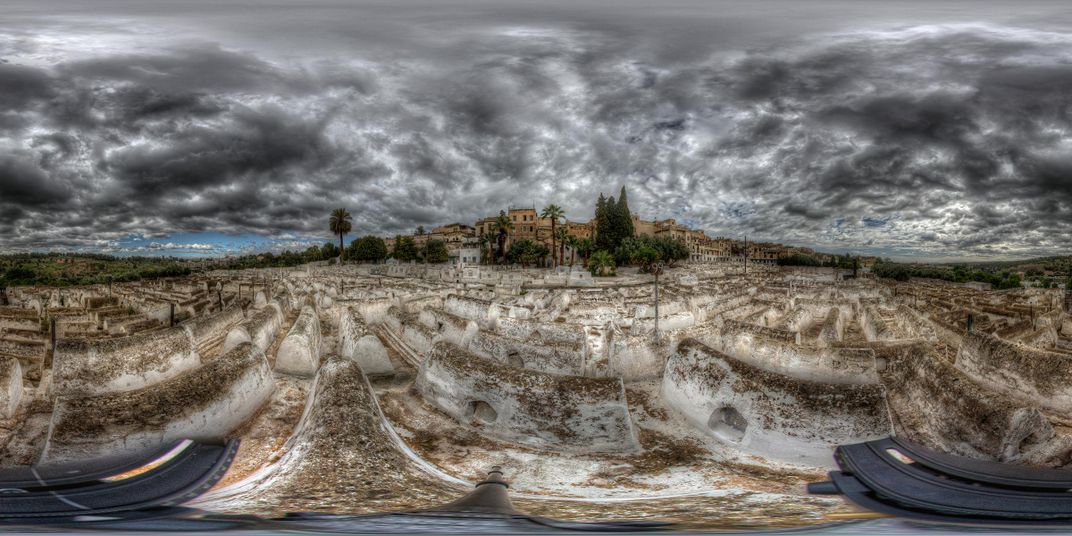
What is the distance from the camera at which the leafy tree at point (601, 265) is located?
59.4 meters

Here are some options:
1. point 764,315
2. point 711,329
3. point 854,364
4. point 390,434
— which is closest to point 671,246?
point 764,315

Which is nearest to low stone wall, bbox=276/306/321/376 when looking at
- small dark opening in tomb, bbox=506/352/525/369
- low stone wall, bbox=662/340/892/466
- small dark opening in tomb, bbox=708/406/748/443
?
small dark opening in tomb, bbox=506/352/525/369

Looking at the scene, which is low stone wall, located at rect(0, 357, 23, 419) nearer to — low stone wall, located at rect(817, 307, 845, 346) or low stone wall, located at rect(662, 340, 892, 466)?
low stone wall, located at rect(662, 340, 892, 466)

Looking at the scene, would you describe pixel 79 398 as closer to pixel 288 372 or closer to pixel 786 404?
pixel 288 372

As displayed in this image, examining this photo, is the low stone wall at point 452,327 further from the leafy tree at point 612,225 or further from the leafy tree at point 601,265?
the leafy tree at point 612,225

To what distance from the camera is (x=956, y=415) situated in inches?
324

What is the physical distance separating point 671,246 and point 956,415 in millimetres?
70041

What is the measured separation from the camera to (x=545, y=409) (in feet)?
30.3

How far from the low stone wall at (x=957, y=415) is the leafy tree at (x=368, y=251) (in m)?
89.4

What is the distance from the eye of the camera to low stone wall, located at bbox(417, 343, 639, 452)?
29.8ft

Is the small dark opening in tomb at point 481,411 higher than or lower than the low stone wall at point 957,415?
lower

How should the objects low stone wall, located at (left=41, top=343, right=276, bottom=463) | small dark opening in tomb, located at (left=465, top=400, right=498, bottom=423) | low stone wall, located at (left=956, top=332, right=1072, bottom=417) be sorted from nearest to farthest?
low stone wall, located at (left=41, top=343, right=276, bottom=463) < low stone wall, located at (left=956, top=332, right=1072, bottom=417) < small dark opening in tomb, located at (left=465, top=400, right=498, bottom=423)

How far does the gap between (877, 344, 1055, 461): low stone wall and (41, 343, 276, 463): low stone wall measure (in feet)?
43.0

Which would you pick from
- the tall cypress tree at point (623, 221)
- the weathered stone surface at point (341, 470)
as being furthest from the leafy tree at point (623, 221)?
the weathered stone surface at point (341, 470)
